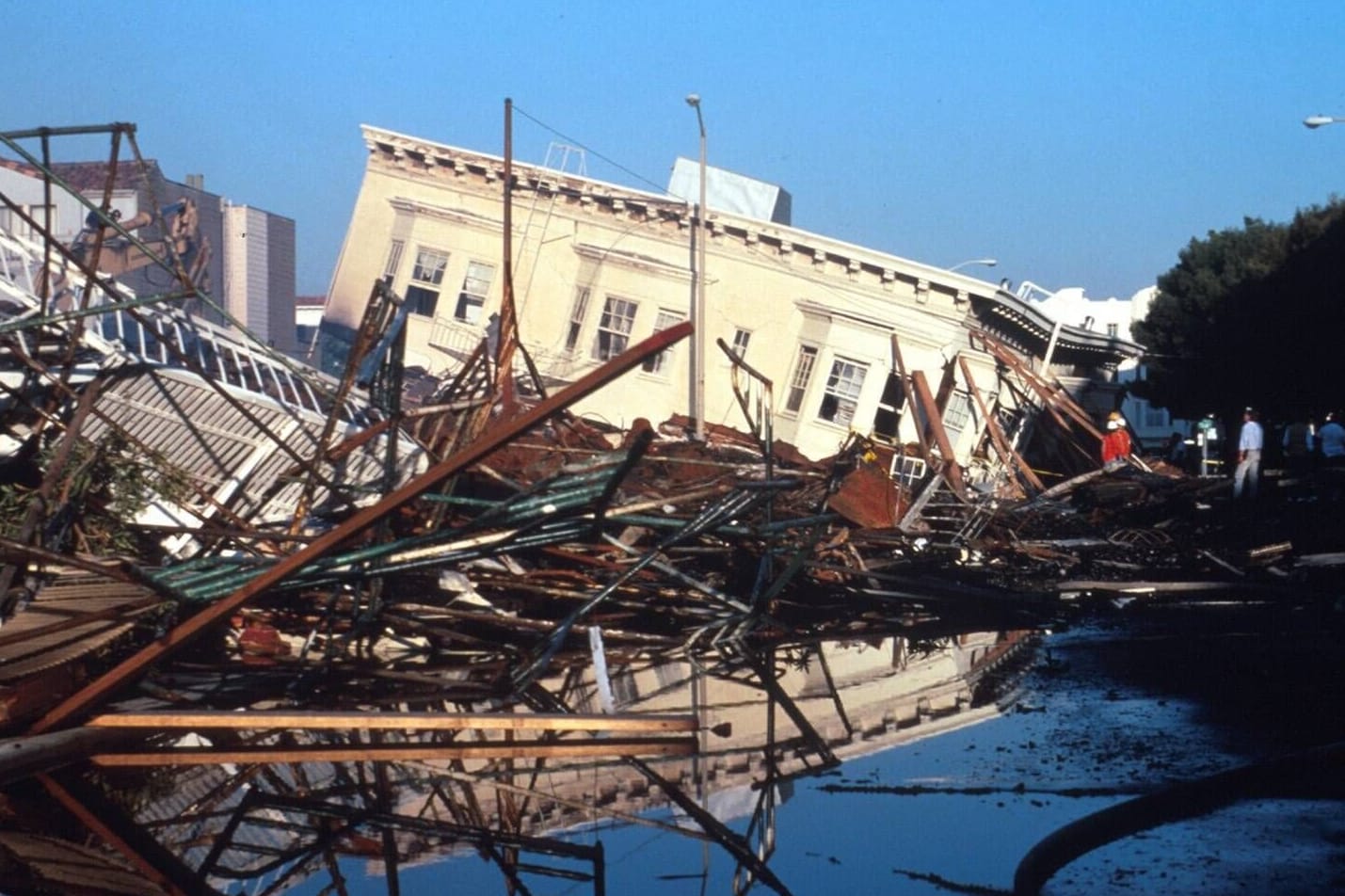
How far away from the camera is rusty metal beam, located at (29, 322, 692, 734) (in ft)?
18.4

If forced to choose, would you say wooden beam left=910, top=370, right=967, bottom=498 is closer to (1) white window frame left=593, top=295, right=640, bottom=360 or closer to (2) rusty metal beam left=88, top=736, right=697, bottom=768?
(1) white window frame left=593, top=295, right=640, bottom=360

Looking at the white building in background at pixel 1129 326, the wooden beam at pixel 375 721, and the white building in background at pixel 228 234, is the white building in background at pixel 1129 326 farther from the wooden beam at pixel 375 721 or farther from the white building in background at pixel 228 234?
the wooden beam at pixel 375 721

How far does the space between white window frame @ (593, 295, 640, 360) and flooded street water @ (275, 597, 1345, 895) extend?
98.1ft

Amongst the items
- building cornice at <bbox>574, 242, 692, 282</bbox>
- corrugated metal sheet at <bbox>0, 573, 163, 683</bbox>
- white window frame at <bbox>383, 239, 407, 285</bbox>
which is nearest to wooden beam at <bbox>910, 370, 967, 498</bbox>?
building cornice at <bbox>574, 242, 692, 282</bbox>

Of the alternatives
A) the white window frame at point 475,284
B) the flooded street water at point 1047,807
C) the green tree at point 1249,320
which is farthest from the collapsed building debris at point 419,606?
the green tree at point 1249,320

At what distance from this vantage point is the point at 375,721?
6.22m

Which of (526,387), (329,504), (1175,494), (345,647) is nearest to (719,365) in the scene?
(526,387)

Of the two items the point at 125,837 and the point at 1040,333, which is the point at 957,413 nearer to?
the point at 1040,333

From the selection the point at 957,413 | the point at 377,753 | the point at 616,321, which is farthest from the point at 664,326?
the point at 377,753

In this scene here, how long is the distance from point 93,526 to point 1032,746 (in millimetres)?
6995

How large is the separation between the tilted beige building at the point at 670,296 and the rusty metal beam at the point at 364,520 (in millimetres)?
31540

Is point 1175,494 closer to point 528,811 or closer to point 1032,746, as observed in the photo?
point 1032,746

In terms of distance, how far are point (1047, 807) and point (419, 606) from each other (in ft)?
15.8

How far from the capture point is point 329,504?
12.6 meters
